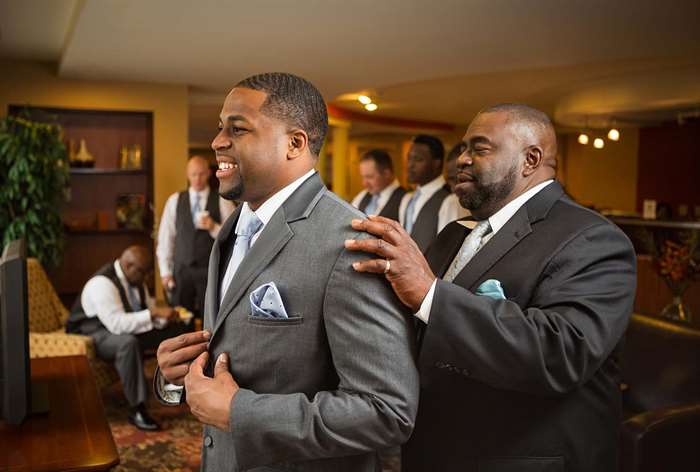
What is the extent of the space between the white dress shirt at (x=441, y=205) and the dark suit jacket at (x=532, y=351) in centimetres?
234

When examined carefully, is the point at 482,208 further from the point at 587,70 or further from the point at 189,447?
the point at 587,70

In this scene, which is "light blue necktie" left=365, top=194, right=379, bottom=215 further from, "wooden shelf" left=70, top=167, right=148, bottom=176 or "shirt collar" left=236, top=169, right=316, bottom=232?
"shirt collar" left=236, top=169, right=316, bottom=232

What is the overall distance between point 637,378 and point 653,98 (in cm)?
641

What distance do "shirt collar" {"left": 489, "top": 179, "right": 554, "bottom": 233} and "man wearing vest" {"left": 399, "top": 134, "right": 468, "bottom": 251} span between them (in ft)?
8.87

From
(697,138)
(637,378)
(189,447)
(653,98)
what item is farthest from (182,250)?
(697,138)

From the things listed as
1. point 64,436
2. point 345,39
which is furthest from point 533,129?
point 345,39

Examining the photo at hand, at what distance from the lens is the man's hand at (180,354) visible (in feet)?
4.60

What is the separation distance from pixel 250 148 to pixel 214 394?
49 centimetres

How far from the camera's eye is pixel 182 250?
5781 mm

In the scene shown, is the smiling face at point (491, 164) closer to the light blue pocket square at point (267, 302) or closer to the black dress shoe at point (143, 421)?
the light blue pocket square at point (267, 302)

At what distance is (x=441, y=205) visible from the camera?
14.6 ft

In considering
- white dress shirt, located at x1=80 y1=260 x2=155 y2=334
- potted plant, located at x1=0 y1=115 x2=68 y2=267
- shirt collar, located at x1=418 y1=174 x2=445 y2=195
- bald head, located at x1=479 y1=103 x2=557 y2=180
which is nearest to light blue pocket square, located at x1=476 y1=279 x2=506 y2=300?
bald head, located at x1=479 y1=103 x2=557 y2=180

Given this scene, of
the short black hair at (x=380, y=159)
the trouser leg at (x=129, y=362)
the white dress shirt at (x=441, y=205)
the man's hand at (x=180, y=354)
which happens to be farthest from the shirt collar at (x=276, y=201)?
the short black hair at (x=380, y=159)

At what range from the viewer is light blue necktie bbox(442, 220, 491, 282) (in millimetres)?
1696
